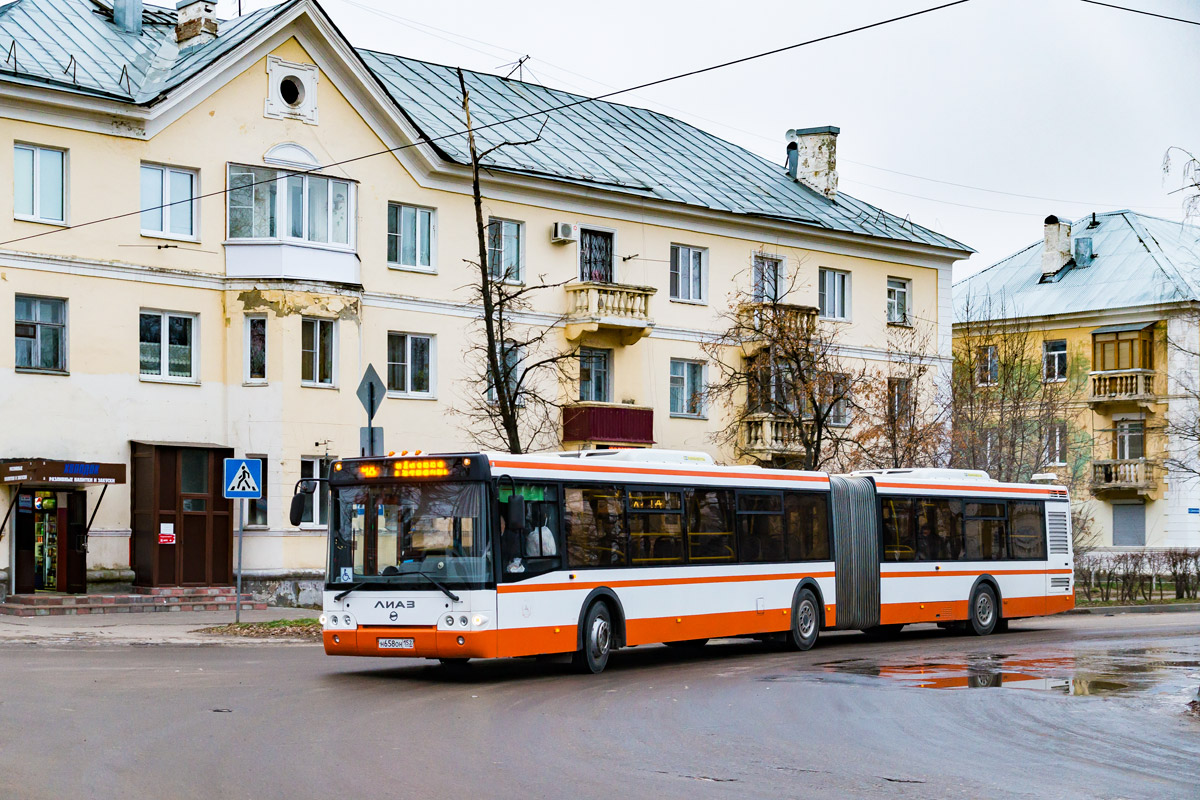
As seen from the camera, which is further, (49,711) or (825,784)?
(49,711)

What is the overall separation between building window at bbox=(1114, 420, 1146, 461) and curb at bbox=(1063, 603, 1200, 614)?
21.4m

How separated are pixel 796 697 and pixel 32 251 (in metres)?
20.3

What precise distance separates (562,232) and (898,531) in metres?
16.1

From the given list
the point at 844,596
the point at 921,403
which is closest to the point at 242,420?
the point at 844,596

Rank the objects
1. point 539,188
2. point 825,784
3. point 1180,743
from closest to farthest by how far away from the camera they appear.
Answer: point 825,784 → point 1180,743 → point 539,188

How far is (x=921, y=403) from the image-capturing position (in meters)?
47.0

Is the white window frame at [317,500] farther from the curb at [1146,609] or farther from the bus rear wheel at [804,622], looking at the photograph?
the curb at [1146,609]

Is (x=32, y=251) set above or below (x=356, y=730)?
above

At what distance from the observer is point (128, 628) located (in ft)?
82.8

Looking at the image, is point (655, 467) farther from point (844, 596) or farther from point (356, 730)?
point (356, 730)

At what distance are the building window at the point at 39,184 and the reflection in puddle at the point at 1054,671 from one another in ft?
61.7

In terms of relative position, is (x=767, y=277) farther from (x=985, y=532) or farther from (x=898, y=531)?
(x=898, y=531)

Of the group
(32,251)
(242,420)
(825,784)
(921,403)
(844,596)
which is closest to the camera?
(825,784)

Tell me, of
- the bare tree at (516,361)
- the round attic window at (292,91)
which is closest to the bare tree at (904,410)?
the bare tree at (516,361)
